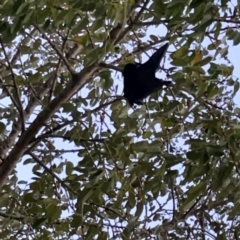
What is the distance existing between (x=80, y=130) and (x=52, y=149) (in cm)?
26

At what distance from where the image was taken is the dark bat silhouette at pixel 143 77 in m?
1.37

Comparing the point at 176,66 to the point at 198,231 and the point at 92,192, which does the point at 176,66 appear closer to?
the point at 92,192

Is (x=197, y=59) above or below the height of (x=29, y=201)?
above

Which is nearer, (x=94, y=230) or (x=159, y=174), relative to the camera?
(x=159, y=174)

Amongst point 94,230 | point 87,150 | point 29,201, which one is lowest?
point 94,230

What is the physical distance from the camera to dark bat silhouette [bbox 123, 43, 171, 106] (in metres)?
1.37

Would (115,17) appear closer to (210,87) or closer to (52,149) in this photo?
(210,87)

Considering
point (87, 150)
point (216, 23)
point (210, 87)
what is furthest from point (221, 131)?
point (87, 150)

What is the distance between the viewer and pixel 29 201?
1568 mm

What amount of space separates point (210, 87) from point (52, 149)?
0.65 metres

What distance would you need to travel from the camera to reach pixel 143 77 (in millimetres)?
1367

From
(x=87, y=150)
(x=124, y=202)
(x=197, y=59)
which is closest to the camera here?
(x=197, y=59)

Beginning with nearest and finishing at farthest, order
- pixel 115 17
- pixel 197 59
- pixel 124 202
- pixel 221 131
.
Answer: pixel 115 17
pixel 221 131
pixel 197 59
pixel 124 202

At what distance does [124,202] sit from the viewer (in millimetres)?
1776
